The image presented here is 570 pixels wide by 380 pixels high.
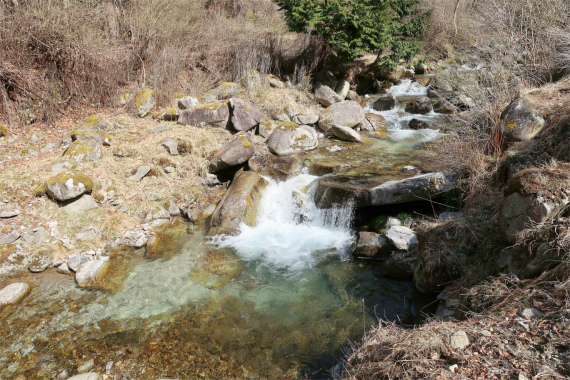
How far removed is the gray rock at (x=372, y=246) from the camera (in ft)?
A: 17.4

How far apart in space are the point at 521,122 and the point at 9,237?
27.0 feet

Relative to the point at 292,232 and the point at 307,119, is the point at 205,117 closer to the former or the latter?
the point at 307,119

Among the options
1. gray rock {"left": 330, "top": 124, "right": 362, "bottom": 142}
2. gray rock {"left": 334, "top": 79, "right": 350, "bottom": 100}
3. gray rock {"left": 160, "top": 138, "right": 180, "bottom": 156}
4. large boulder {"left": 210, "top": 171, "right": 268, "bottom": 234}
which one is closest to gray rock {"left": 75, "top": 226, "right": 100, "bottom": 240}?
large boulder {"left": 210, "top": 171, "right": 268, "bottom": 234}

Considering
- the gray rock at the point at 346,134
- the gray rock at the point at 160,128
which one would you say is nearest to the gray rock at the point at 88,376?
the gray rock at the point at 160,128

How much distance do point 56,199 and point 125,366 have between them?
3.77 m

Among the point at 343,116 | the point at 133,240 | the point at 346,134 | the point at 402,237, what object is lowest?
the point at 133,240

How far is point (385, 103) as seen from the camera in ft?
39.1

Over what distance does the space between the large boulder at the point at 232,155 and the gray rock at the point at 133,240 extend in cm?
238

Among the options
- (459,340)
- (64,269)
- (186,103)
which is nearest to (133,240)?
(64,269)

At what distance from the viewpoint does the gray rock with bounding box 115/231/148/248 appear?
228 inches

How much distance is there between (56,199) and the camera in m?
5.89

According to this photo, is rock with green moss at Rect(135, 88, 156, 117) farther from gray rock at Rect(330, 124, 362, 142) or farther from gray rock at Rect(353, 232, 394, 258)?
gray rock at Rect(353, 232, 394, 258)

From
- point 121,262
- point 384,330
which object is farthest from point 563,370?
point 121,262

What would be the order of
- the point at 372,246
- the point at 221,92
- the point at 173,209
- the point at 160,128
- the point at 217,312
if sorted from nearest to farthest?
the point at 217,312 → the point at 372,246 → the point at 173,209 → the point at 160,128 → the point at 221,92
